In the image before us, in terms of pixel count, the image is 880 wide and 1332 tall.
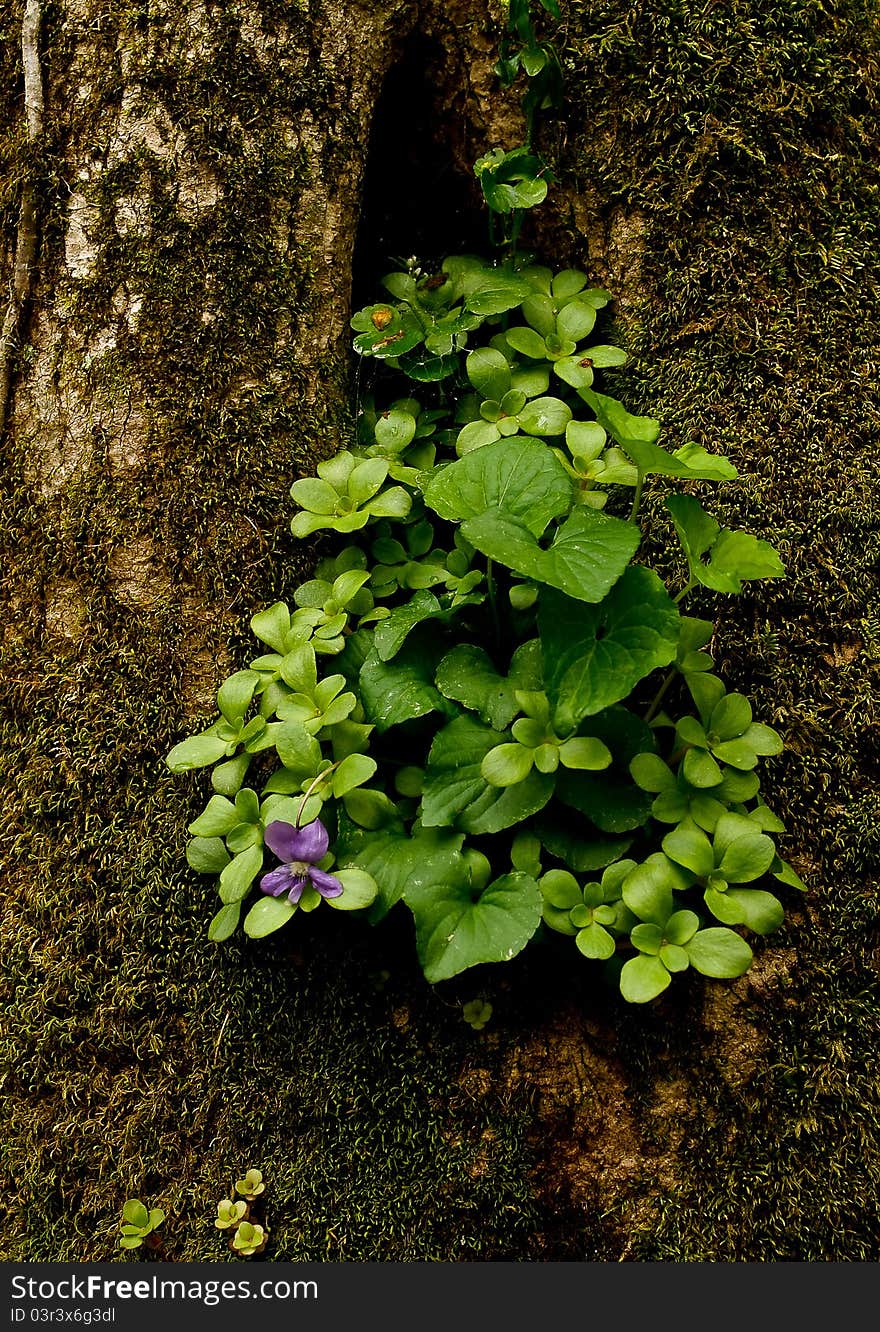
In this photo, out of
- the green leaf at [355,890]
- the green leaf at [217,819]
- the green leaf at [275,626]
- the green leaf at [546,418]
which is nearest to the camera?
the green leaf at [355,890]

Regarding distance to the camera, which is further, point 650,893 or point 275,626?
point 275,626

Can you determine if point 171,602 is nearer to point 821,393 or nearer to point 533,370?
point 533,370

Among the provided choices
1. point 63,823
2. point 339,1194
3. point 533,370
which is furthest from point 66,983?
point 533,370

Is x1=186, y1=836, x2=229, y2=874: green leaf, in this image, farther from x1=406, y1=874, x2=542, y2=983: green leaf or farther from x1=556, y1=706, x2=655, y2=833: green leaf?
x1=556, y1=706, x2=655, y2=833: green leaf

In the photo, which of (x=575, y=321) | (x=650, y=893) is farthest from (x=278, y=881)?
(x=575, y=321)

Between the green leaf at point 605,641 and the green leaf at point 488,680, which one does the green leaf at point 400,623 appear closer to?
the green leaf at point 488,680

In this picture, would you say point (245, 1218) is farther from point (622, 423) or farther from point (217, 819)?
point (622, 423)

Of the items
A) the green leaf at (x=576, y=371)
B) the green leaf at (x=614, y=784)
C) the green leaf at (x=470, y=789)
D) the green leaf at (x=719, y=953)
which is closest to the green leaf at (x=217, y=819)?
the green leaf at (x=470, y=789)
